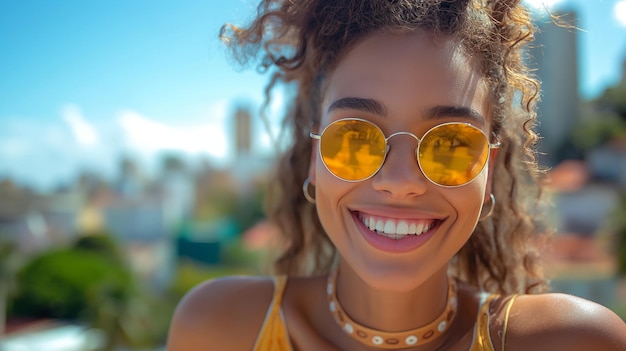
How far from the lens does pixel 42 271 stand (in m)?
24.1

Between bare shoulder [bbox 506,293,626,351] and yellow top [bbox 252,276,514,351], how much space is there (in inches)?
1.9

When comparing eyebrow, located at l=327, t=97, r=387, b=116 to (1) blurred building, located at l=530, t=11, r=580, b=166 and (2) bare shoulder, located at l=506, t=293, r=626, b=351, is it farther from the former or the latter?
(1) blurred building, located at l=530, t=11, r=580, b=166

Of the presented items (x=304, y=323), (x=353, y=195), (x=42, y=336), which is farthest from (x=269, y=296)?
(x=42, y=336)

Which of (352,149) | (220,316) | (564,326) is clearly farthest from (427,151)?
(220,316)

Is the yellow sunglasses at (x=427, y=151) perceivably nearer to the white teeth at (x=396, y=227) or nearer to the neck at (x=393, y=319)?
the white teeth at (x=396, y=227)

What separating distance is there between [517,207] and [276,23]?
3.21 ft

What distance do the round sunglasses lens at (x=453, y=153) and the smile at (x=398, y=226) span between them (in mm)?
125

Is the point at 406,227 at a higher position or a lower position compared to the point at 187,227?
higher

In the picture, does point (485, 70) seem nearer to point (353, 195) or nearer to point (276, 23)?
point (353, 195)

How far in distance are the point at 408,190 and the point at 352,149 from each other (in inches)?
6.9

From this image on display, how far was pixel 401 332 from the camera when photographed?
5.16 ft

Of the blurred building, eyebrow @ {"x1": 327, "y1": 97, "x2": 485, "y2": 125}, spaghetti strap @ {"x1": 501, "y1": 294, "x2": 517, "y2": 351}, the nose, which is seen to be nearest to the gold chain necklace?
spaghetti strap @ {"x1": 501, "y1": 294, "x2": 517, "y2": 351}

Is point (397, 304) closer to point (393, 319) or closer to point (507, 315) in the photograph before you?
point (393, 319)

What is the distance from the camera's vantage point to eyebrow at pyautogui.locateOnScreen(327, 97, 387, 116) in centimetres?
142
